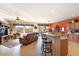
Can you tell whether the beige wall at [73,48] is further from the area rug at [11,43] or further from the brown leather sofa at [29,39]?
the area rug at [11,43]

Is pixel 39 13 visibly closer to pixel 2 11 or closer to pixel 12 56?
pixel 2 11

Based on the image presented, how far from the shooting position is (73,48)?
252 cm

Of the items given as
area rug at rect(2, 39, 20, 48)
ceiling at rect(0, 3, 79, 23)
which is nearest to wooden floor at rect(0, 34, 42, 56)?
area rug at rect(2, 39, 20, 48)

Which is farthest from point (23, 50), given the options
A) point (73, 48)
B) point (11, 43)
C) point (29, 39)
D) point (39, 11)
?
point (73, 48)

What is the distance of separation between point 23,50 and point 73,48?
1.19 meters

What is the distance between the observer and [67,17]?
2.51 meters

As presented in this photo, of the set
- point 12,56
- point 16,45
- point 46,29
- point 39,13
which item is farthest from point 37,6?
point 12,56

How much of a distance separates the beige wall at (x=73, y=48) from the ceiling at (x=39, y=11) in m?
0.62

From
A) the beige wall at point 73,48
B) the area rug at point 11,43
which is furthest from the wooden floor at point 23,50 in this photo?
the beige wall at point 73,48

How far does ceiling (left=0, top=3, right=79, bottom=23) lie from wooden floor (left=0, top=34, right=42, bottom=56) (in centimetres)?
60

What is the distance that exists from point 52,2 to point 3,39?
4.64ft

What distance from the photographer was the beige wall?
246 cm

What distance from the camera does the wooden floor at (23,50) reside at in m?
2.52

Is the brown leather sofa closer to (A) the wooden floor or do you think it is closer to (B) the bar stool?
(A) the wooden floor
